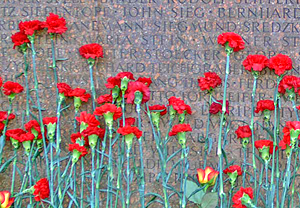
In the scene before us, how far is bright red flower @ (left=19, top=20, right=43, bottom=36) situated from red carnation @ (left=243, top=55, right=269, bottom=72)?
46.9 inches

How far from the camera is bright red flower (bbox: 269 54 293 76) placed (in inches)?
90.4

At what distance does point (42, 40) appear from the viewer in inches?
97.8

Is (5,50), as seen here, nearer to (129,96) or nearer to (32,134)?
(32,134)

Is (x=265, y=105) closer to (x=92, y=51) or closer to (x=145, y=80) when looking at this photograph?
(x=145, y=80)

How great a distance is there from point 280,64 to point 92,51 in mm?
1025

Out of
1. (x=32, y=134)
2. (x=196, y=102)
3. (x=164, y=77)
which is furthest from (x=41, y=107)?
(x=196, y=102)

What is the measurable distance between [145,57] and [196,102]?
1.29 ft

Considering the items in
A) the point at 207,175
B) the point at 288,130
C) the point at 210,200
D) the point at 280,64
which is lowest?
the point at 210,200

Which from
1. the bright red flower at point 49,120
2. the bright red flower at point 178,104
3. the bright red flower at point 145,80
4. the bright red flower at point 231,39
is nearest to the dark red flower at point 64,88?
the bright red flower at point 49,120

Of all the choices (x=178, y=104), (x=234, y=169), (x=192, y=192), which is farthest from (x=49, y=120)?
(x=234, y=169)

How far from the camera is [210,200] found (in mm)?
2203

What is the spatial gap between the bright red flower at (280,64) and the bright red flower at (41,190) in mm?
1349

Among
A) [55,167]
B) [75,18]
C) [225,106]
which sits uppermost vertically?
[75,18]

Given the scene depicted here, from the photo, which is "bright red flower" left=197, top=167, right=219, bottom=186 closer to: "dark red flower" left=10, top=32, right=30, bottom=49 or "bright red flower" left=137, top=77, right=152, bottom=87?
"bright red flower" left=137, top=77, right=152, bottom=87
